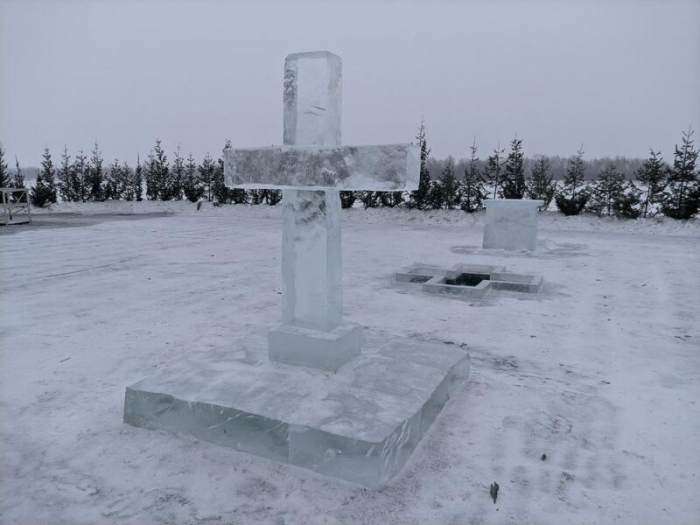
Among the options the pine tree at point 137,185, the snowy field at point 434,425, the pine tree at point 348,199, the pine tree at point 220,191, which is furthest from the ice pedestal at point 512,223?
the pine tree at point 137,185

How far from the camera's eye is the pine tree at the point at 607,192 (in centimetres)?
1775

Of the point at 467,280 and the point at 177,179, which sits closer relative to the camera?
A: the point at 467,280

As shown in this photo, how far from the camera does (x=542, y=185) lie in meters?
19.2

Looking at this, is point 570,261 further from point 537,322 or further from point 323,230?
point 323,230

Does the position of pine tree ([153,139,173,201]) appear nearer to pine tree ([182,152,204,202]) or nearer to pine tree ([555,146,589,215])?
pine tree ([182,152,204,202])

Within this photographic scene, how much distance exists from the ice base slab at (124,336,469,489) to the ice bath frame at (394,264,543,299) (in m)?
3.36

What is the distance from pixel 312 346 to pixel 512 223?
353 inches

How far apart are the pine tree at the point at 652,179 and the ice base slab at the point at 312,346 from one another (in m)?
17.2

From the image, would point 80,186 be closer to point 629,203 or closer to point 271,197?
point 271,197

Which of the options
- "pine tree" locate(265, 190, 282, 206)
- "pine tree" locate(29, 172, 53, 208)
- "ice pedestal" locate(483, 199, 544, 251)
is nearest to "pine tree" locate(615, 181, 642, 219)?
"ice pedestal" locate(483, 199, 544, 251)

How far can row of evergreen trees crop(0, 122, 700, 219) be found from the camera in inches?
679

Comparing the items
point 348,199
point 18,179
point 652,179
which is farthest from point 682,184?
point 18,179

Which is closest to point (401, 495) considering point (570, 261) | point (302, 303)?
point (302, 303)

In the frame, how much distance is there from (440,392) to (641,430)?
1.29 metres
